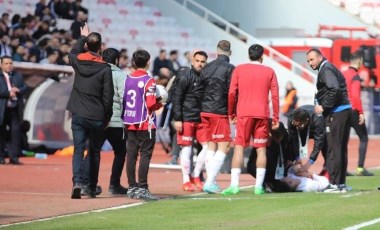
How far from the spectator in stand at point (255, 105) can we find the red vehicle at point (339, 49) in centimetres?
2241

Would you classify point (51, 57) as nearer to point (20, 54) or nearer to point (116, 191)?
point (20, 54)

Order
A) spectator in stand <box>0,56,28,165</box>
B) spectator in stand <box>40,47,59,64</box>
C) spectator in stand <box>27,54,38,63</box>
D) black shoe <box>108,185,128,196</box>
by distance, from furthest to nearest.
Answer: spectator in stand <box>27,54,38,63</box> < spectator in stand <box>40,47,59,64</box> < spectator in stand <box>0,56,28,165</box> < black shoe <box>108,185,128,196</box>

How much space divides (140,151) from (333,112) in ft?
9.56

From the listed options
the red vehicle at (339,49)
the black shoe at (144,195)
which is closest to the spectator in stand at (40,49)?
the red vehicle at (339,49)

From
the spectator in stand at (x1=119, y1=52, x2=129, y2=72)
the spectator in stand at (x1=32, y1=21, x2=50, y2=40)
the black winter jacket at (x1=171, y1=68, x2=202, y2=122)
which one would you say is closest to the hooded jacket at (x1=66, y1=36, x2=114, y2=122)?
the black winter jacket at (x1=171, y1=68, x2=202, y2=122)

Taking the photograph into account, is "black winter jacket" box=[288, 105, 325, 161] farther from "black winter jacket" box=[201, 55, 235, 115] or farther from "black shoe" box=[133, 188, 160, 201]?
"black shoe" box=[133, 188, 160, 201]

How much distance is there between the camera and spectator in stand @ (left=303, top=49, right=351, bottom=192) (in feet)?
57.2

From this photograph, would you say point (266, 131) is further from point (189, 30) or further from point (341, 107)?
point (189, 30)

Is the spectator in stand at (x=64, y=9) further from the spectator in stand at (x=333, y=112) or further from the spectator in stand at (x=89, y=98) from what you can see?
the spectator in stand at (x=89, y=98)

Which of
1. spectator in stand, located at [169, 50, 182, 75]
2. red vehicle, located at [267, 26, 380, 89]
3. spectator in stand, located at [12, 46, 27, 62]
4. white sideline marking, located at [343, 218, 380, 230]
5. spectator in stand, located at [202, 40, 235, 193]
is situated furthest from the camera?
red vehicle, located at [267, 26, 380, 89]

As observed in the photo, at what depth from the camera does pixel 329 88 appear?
57.1ft

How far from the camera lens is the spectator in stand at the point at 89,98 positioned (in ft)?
52.3

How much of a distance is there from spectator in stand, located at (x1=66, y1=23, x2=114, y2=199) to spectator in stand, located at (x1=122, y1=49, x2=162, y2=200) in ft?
1.16

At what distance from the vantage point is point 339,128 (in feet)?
58.0
